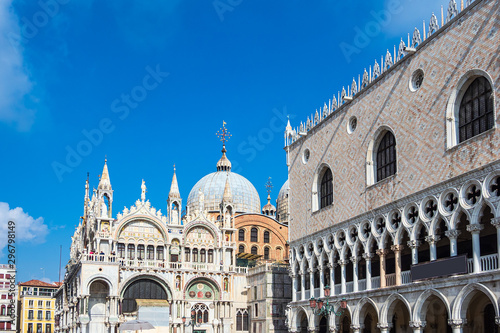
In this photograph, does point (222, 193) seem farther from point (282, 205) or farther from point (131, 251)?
point (131, 251)

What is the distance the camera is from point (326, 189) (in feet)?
123

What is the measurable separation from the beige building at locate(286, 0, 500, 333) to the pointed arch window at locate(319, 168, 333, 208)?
7 centimetres

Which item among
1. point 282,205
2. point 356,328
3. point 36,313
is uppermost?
point 282,205

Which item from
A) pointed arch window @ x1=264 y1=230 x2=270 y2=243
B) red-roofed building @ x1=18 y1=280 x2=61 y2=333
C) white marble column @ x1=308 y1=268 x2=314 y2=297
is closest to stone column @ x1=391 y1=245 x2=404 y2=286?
white marble column @ x1=308 y1=268 x2=314 y2=297

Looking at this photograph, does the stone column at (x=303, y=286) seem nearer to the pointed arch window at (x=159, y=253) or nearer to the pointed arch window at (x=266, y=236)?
the pointed arch window at (x=159, y=253)

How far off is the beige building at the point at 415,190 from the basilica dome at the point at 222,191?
2553 centimetres

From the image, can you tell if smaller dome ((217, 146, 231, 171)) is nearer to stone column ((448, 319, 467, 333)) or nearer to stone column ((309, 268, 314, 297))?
stone column ((309, 268, 314, 297))

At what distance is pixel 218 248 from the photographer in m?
49.0

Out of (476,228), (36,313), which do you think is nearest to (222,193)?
(476,228)

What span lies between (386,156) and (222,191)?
3429 centimetres

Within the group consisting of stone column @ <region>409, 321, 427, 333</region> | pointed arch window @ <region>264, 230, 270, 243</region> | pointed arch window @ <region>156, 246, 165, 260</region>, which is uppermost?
pointed arch window @ <region>264, 230, 270, 243</region>

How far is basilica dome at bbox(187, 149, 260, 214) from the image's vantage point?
64125mm

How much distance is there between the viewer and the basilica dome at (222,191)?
64.1m

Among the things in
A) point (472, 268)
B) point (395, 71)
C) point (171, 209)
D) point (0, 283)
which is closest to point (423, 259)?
point (472, 268)
